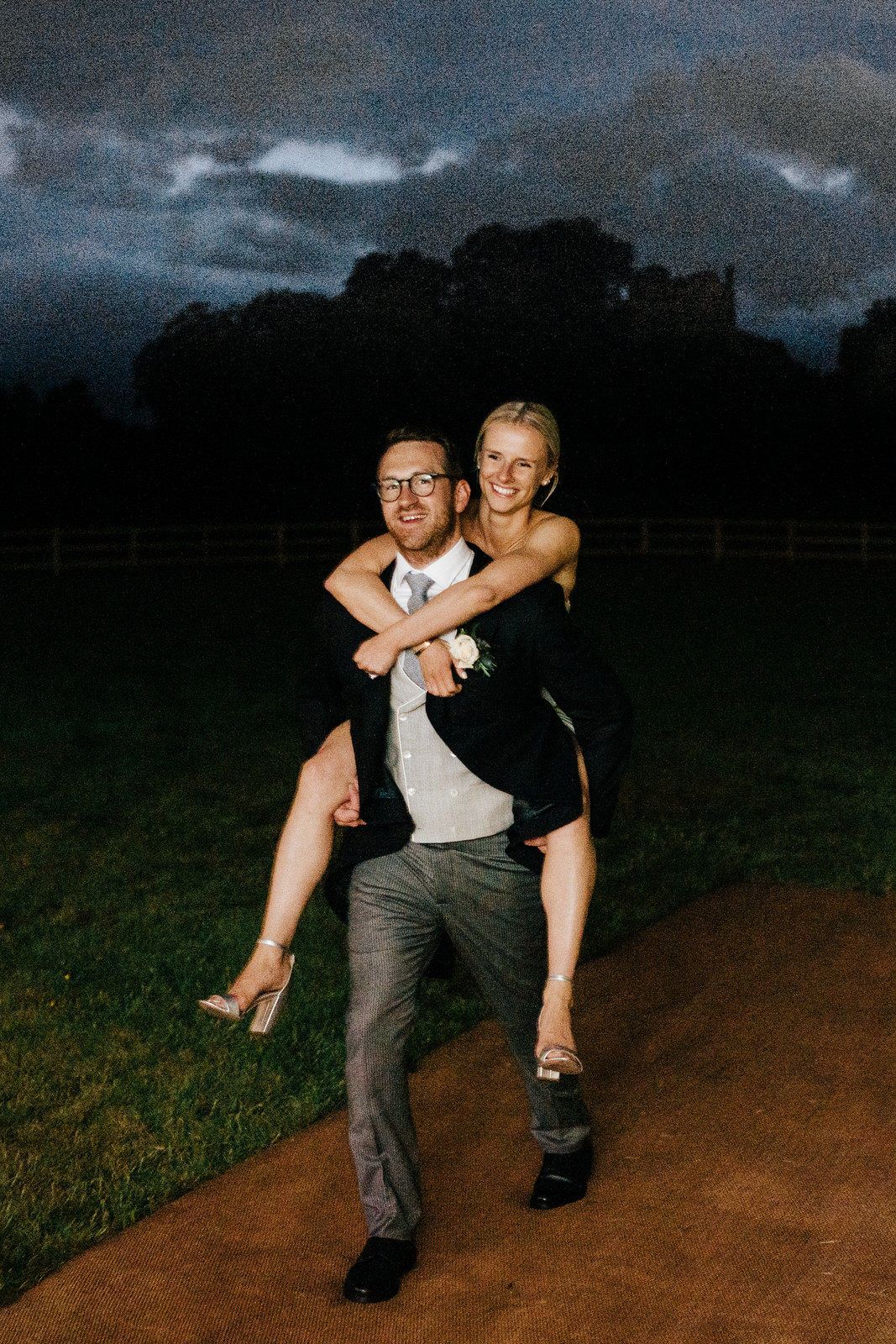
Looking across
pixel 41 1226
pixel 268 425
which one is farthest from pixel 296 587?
pixel 268 425

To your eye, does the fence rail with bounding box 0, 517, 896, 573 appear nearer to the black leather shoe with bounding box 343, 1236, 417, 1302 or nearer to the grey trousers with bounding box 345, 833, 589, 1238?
the grey trousers with bounding box 345, 833, 589, 1238

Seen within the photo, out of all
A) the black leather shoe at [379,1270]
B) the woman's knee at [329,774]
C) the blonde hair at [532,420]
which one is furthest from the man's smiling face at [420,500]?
the black leather shoe at [379,1270]

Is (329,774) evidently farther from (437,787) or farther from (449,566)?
(449,566)

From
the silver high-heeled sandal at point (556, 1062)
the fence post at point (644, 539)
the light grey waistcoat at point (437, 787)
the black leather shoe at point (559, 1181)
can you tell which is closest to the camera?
the silver high-heeled sandal at point (556, 1062)

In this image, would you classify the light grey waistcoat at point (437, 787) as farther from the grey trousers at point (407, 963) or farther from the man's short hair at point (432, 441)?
the man's short hair at point (432, 441)

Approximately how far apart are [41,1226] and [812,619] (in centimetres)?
1831

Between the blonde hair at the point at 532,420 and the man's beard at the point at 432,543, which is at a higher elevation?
the blonde hair at the point at 532,420

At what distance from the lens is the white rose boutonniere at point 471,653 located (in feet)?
11.6

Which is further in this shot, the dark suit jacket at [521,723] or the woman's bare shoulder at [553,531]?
the woman's bare shoulder at [553,531]

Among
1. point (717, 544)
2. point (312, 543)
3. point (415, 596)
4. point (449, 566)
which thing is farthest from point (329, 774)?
point (312, 543)

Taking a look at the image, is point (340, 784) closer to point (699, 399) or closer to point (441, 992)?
point (441, 992)

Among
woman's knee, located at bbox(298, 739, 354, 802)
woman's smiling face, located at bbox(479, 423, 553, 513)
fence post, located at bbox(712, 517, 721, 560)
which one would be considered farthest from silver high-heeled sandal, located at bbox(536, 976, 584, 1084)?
fence post, located at bbox(712, 517, 721, 560)

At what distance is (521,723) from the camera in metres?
3.68

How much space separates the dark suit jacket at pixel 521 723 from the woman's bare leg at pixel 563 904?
5cm
